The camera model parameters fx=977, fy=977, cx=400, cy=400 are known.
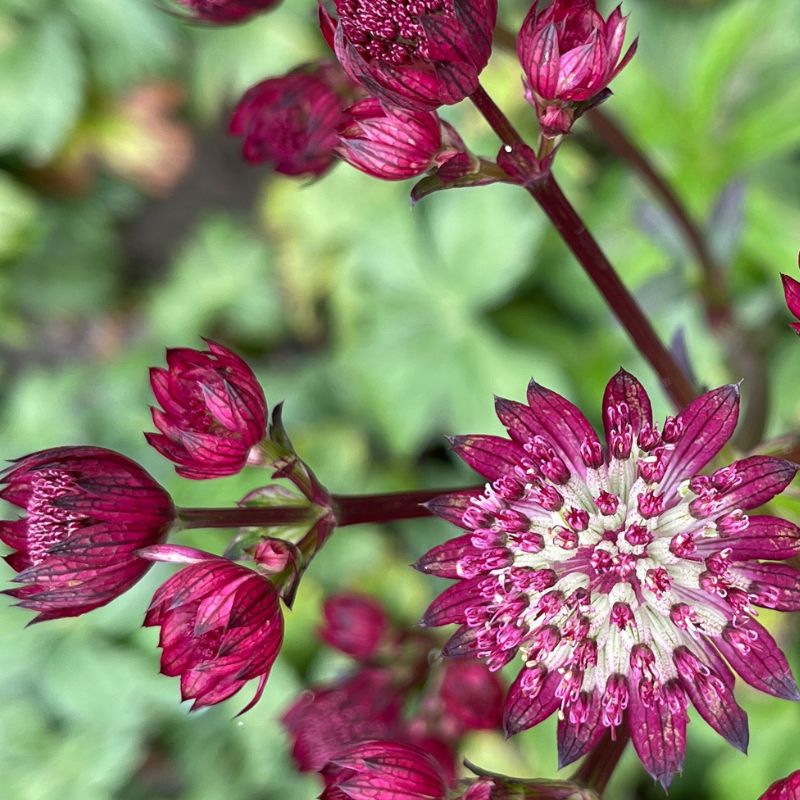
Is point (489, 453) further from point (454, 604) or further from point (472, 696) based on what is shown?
point (472, 696)

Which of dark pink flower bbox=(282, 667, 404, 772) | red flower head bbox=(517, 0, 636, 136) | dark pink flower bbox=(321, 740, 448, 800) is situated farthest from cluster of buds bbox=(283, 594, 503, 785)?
red flower head bbox=(517, 0, 636, 136)

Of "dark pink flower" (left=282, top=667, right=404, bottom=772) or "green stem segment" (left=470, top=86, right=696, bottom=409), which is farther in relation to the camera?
"dark pink flower" (left=282, top=667, right=404, bottom=772)

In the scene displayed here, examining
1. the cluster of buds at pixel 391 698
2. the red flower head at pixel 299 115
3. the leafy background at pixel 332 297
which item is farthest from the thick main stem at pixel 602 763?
the leafy background at pixel 332 297

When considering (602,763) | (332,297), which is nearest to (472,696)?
(602,763)

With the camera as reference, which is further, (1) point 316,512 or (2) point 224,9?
(2) point 224,9

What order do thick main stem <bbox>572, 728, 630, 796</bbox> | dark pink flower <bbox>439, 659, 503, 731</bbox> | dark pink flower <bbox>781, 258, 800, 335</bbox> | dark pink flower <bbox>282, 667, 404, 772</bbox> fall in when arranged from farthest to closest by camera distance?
dark pink flower <bbox>439, 659, 503, 731</bbox> → dark pink flower <bbox>282, 667, 404, 772</bbox> → thick main stem <bbox>572, 728, 630, 796</bbox> → dark pink flower <bbox>781, 258, 800, 335</bbox>

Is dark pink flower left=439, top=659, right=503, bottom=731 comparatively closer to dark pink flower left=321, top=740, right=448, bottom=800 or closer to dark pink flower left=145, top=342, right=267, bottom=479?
dark pink flower left=321, top=740, right=448, bottom=800
